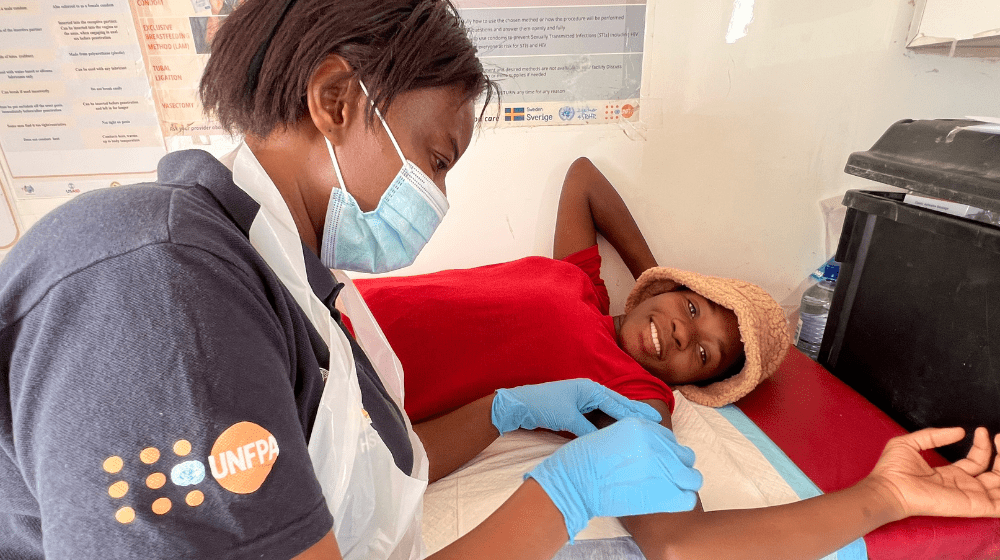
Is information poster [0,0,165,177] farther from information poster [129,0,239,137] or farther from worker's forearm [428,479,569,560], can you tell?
worker's forearm [428,479,569,560]

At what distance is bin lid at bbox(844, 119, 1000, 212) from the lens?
86 centimetres

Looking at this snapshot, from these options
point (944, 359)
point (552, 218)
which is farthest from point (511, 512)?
point (552, 218)

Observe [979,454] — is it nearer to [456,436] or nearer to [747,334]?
[747,334]

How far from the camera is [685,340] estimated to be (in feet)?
4.36

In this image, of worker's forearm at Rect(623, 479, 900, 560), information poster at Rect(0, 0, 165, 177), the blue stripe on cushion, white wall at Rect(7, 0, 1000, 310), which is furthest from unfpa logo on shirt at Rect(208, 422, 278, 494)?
information poster at Rect(0, 0, 165, 177)

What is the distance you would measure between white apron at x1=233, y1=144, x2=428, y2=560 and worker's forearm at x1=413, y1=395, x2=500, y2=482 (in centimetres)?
27

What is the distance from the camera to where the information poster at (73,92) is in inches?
53.9

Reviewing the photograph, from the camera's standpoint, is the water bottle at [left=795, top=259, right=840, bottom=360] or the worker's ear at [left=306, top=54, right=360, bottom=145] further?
the water bottle at [left=795, top=259, right=840, bottom=360]

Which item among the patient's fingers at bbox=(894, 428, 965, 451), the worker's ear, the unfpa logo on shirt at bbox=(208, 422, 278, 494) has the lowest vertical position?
the patient's fingers at bbox=(894, 428, 965, 451)

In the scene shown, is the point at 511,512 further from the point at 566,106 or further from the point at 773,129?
the point at 773,129

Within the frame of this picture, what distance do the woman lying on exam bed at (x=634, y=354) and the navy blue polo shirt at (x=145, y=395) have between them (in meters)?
0.65

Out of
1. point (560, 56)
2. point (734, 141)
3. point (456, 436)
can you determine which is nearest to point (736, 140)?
point (734, 141)

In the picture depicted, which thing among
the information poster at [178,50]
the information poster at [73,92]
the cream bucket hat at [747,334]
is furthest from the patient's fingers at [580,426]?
the information poster at [73,92]

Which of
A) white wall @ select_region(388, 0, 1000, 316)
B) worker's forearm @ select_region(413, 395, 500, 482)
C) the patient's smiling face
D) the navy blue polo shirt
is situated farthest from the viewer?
white wall @ select_region(388, 0, 1000, 316)
